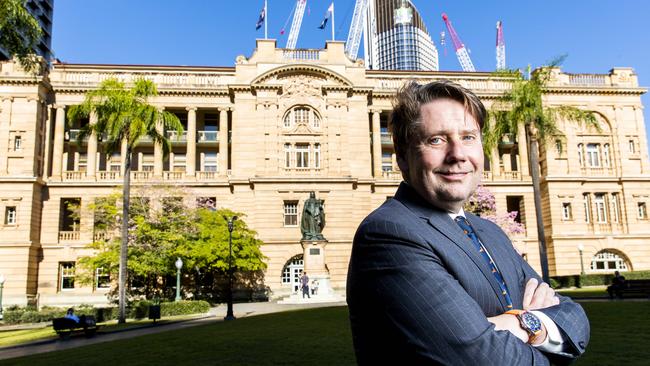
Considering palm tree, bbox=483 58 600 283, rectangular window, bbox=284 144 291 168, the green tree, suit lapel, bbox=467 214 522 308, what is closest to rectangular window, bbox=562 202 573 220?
palm tree, bbox=483 58 600 283

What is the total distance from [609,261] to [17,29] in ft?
161

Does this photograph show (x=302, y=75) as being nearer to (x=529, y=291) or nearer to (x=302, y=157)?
(x=302, y=157)

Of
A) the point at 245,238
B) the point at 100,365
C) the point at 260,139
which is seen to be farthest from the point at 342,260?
the point at 100,365

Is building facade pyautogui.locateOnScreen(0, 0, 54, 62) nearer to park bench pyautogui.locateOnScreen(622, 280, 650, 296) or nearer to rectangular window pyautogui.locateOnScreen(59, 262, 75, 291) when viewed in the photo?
rectangular window pyautogui.locateOnScreen(59, 262, 75, 291)

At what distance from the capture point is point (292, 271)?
4184 cm

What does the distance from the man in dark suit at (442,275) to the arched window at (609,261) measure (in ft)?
162

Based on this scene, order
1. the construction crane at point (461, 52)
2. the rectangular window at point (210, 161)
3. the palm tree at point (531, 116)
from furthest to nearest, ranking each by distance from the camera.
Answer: the construction crane at point (461, 52), the rectangular window at point (210, 161), the palm tree at point (531, 116)

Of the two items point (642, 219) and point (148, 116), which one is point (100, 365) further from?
point (642, 219)

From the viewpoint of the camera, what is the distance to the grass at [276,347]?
9.27 metres

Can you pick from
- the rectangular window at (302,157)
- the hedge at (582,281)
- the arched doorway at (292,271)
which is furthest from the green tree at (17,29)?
the hedge at (582,281)

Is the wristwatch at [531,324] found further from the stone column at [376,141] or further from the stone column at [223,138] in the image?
the stone column at [376,141]

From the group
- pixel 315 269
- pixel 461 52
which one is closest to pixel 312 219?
pixel 315 269

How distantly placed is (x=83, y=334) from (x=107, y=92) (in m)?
13.6

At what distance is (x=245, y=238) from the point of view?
37344 mm
